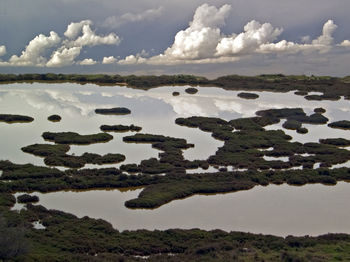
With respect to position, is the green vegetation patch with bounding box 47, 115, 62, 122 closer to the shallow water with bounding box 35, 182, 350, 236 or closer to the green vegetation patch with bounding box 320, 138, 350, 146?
the shallow water with bounding box 35, 182, 350, 236

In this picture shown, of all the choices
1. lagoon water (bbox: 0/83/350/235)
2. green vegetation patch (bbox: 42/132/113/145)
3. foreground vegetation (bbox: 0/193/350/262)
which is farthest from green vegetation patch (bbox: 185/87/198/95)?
foreground vegetation (bbox: 0/193/350/262)

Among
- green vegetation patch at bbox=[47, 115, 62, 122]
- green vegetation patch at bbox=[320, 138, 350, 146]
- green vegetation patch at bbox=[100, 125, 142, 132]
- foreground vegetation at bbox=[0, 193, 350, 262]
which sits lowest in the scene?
foreground vegetation at bbox=[0, 193, 350, 262]

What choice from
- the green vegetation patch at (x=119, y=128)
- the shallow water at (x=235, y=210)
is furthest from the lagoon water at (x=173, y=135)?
the green vegetation patch at (x=119, y=128)

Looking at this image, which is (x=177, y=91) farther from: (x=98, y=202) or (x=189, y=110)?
(x=98, y=202)

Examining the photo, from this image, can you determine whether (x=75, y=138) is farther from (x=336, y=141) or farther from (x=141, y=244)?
(x=336, y=141)

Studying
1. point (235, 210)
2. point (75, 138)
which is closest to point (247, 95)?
point (75, 138)
